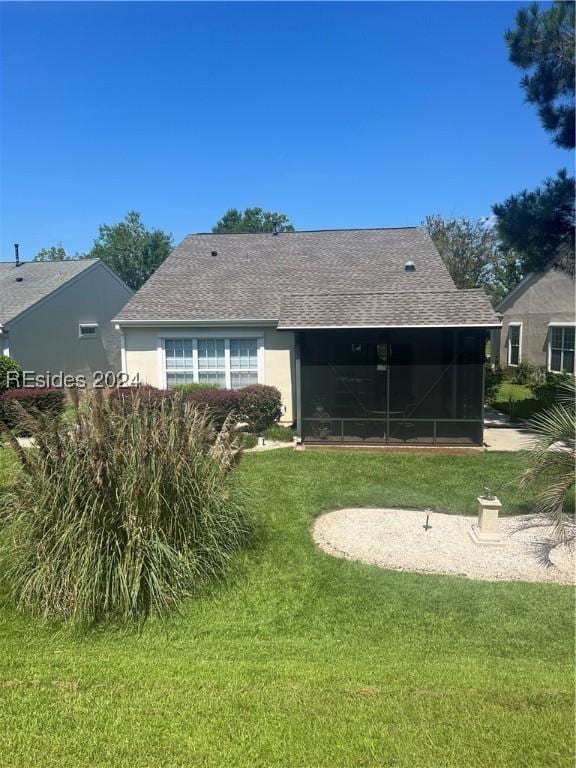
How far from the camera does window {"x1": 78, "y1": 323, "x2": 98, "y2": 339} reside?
19547 millimetres

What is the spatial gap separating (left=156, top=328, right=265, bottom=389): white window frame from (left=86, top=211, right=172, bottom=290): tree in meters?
38.3

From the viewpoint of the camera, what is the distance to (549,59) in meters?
11.1

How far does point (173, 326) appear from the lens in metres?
13.8

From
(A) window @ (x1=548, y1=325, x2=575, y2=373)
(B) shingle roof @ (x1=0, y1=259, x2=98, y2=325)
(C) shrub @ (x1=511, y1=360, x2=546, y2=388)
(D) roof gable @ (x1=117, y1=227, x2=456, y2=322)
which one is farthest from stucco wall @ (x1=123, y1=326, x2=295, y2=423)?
(C) shrub @ (x1=511, y1=360, x2=546, y2=388)

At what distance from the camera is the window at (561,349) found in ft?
64.3

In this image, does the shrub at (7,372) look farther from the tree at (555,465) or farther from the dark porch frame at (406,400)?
the tree at (555,465)

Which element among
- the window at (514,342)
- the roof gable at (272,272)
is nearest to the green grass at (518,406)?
the roof gable at (272,272)

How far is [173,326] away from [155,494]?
961cm

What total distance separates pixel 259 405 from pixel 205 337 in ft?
9.12

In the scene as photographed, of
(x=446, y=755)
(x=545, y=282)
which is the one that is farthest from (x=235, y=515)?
(x=545, y=282)

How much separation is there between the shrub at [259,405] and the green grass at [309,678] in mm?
6608

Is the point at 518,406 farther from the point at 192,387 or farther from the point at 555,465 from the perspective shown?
the point at 555,465

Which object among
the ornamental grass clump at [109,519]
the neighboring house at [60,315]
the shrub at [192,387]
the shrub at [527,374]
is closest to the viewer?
the ornamental grass clump at [109,519]

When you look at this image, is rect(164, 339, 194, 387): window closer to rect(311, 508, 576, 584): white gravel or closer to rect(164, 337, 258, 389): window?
rect(164, 337, 258, 389): window
